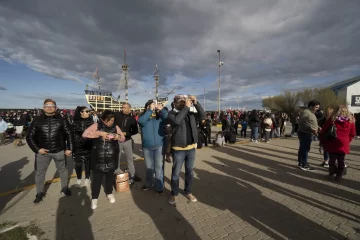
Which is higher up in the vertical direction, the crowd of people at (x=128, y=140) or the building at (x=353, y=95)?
the building at (x=353, y=95)

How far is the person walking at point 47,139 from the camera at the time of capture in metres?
3.13

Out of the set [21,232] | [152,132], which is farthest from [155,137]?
[21,232]

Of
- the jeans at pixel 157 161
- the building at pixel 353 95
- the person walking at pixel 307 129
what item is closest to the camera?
the jeans at pixel 157 161

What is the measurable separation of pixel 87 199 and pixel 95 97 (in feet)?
168

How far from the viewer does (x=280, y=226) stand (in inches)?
97.7

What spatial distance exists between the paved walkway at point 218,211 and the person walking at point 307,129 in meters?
0.50

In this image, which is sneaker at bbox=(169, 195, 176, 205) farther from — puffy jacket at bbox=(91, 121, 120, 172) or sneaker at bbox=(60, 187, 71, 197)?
sneaker at bbox=(60, 187, 71, 197)

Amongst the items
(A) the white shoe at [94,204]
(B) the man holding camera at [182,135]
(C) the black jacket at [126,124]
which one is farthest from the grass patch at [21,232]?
(C) the black jacket at [126,124]

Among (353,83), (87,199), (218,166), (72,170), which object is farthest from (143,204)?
(353,83)

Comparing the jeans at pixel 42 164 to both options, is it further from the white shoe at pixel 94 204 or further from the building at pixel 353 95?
the building at pixel 353 95

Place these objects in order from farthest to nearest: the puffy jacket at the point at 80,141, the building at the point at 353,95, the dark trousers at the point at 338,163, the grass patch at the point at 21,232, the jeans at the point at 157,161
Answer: the building at the point at 353,95, the dark trousers at the point at 338,163, the puffy jacket at the point at 80,141, the jeans at the point at 157,161, the grass patch at the point at 21,232

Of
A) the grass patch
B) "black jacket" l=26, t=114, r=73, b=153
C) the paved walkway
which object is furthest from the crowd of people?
the grass patch

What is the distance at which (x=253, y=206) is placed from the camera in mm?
3027

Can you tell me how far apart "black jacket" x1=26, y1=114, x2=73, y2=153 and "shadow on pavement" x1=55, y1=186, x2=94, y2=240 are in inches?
Result: 40.3
